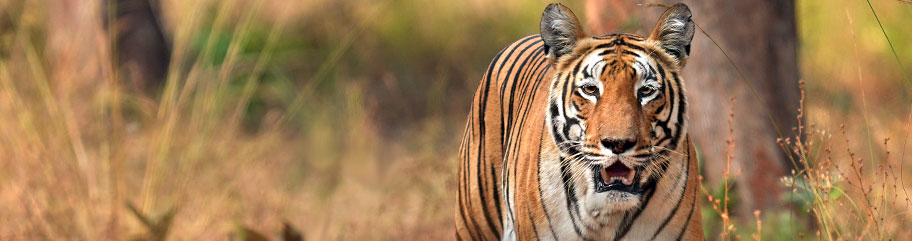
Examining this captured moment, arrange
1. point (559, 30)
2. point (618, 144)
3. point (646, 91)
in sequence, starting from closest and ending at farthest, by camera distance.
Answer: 1. point (618, 144)
2. point (646, 91)
3. point (559, 30)

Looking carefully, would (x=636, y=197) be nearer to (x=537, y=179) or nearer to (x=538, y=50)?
(x=537, y=179)

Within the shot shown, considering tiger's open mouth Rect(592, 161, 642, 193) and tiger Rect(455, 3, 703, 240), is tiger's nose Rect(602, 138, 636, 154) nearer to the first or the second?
tiger Rect(455, 3, 703, 240)

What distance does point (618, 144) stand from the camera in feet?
9.96

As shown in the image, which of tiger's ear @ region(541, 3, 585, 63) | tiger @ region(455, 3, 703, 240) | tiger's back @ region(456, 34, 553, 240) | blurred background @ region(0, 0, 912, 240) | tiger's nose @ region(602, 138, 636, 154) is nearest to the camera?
tiger's nose @ region(602, 138, 636, 154)

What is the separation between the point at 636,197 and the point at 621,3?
2.70 m

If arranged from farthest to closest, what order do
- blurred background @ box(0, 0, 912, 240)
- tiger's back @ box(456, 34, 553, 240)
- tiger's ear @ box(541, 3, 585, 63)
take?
1. blurred background @ box(0, 0, 912, 240)
2. tiger's back @ box(456, 34, 553, 240)
3. tiger's ear @ box(541, 3, 585, 63)

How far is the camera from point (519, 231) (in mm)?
3664

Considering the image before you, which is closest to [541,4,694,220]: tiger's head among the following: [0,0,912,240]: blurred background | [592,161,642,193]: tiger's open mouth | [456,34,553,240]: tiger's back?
[592,161,642,193]: tiger's open mouth

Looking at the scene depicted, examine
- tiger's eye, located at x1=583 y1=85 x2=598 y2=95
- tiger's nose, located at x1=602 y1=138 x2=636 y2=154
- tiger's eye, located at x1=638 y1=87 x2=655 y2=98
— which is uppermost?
tiger's eye, located at x1=638 y1=87 x2=655 y2=98

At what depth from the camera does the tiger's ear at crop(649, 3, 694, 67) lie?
3211 mm

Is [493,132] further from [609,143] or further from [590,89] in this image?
[609,143]

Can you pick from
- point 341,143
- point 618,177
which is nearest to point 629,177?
point 618,177

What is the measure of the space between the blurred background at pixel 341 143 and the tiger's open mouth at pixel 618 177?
0.39 metres

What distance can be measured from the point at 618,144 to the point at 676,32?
1.43ft
